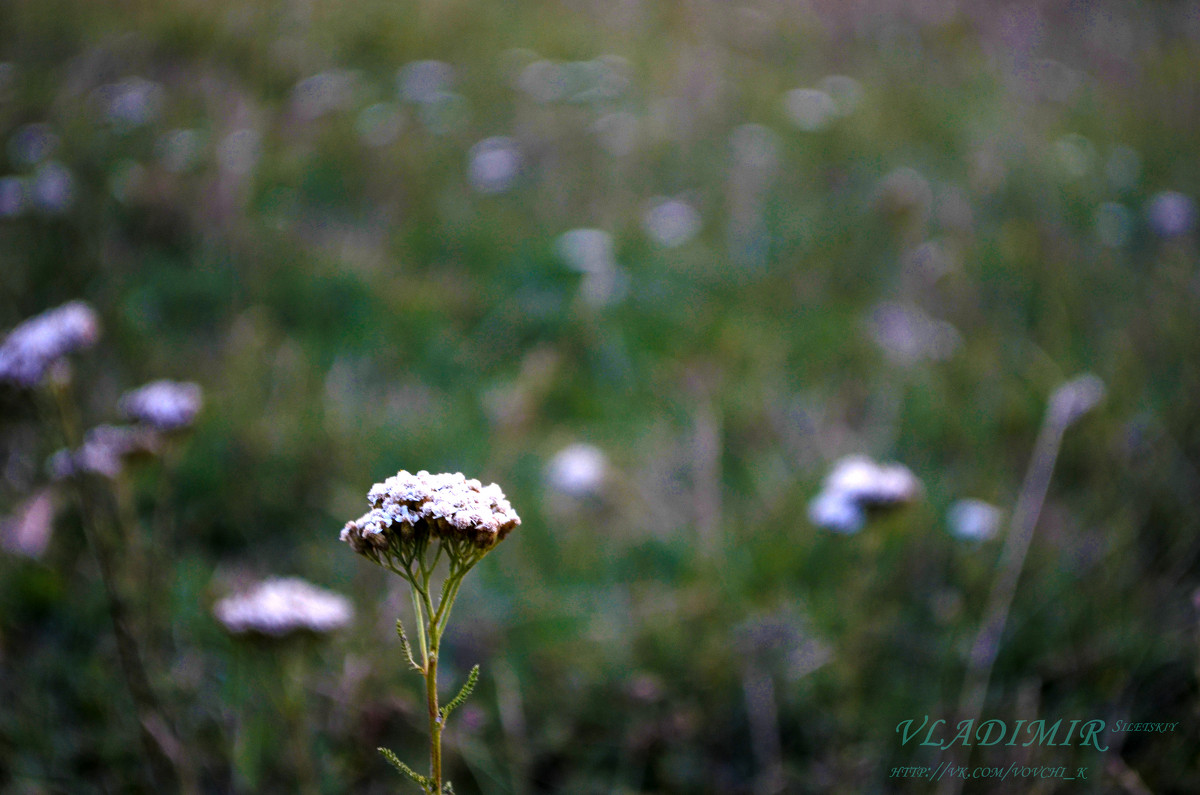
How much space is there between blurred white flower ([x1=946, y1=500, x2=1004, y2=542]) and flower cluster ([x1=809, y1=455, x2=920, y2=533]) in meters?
0.48

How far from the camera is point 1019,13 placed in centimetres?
805

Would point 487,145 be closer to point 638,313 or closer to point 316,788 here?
point 638,313

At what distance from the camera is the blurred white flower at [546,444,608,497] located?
2.70 meters

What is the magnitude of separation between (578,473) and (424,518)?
66.9 inches

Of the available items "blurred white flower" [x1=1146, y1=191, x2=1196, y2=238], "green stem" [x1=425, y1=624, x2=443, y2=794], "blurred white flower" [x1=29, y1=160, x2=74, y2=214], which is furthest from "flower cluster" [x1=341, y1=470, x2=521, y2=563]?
"blurred white flower" [x1=1146, y1=191, x2=1196, y2=238]

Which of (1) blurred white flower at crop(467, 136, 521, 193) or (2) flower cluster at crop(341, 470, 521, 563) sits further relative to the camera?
(1) blurred white flower at crop(467, 136, 521, 193)

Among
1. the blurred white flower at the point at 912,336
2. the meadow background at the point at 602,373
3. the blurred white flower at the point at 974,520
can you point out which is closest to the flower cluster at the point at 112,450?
the meadow background at the point at 602,373

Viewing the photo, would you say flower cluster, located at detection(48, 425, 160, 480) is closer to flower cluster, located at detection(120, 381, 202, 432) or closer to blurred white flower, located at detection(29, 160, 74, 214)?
flower cluster, located at detection(120, 381, 202, 432)

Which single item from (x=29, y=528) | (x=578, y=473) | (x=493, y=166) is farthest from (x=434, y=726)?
(x=493, y=166)

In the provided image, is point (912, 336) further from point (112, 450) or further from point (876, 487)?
point (112, 450)

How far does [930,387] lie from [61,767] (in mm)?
3367

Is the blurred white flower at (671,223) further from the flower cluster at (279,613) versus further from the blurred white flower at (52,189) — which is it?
the flower cluster at (279,613)

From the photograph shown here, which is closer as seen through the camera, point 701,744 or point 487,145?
point 701,744

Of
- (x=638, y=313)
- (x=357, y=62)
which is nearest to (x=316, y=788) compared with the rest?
(x=638, y=313)
